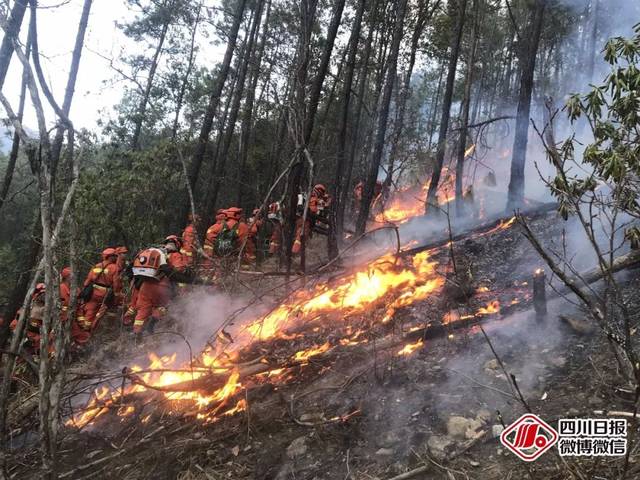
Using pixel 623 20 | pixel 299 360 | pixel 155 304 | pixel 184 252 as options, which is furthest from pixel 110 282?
pixel 623 20

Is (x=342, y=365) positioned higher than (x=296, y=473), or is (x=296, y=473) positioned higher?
(x=342, y=365)

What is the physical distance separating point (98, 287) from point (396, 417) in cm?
615

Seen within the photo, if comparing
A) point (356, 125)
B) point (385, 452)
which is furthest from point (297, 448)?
point (356, 125)

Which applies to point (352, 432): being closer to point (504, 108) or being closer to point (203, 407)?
point (203, 407)

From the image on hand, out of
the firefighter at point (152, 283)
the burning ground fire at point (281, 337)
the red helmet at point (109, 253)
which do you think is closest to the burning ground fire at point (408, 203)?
the burning ground fire at point (281, 337)

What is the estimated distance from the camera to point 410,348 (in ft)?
16.2

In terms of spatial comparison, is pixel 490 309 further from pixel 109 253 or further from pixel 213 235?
pixel 109 253

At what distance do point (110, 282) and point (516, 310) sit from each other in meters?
6.88

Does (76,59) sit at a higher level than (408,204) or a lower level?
higher

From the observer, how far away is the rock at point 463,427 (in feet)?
11.3

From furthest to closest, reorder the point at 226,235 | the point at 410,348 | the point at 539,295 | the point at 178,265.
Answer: the point at 226,235 < the point at 178,265 < the point at 410,348 < the point at 539,295

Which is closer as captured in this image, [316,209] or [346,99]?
[346,99]

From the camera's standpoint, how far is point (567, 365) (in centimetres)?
404

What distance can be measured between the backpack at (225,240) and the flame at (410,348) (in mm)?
4445
